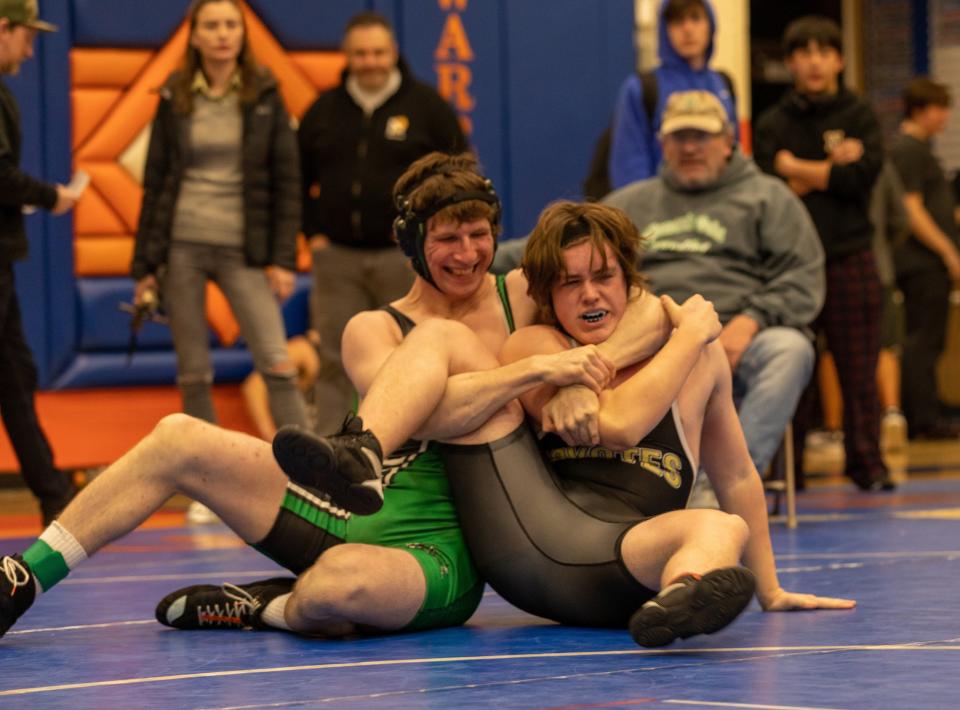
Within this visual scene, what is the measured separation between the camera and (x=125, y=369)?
27.4 feet

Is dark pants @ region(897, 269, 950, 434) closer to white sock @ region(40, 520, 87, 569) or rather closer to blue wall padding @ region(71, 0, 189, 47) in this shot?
blue wall padding @ region(71, 0, 189, 47)

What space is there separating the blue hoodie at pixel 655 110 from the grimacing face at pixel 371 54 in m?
1.01

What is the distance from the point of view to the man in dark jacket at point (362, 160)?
715cm

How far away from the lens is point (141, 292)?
6707mm

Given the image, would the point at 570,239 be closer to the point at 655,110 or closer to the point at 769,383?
the point at 769,383

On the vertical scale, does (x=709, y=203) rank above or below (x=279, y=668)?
above

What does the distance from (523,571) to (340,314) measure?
371 centimetres

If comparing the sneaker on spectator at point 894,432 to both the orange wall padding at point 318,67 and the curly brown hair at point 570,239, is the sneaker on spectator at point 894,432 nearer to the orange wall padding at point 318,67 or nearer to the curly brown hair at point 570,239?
the orange wall padding at point 318,67

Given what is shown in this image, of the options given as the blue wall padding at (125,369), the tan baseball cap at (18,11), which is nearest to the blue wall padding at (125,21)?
the blue wall padding at (125,369)

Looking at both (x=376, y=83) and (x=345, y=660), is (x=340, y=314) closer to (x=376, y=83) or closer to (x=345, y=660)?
(x=376, y=83)

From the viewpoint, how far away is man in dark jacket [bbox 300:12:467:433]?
7148mm

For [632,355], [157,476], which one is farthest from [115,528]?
[632,355]

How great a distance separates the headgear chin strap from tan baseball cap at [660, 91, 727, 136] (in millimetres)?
1819

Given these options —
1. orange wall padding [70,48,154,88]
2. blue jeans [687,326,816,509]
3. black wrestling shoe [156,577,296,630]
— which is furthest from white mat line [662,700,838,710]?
orange wall padding [70,48,154,88]
